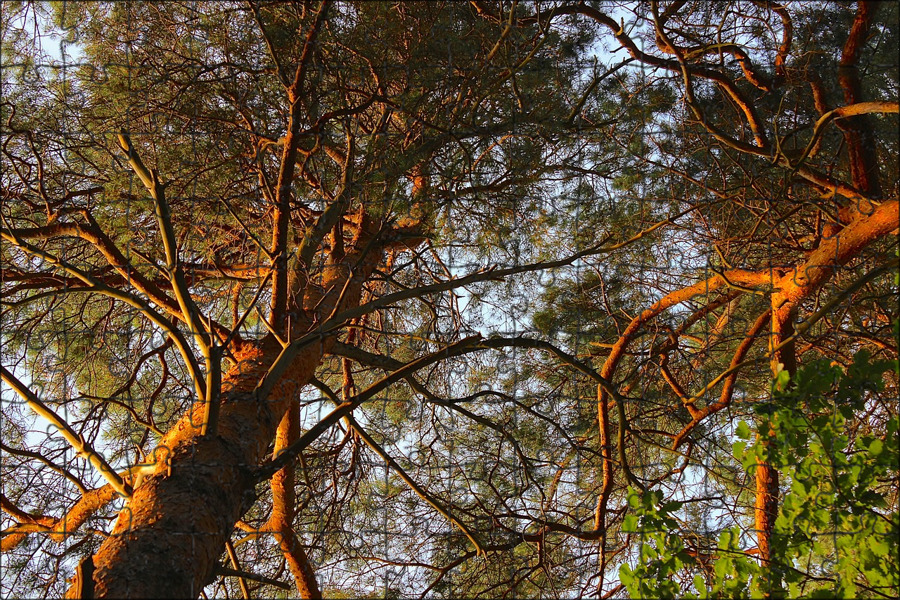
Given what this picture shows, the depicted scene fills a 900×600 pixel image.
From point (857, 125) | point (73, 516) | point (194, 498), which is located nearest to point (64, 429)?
point (194, 498)

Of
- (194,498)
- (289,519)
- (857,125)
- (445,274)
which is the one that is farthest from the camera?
(445,274)

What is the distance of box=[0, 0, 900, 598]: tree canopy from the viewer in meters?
1.36

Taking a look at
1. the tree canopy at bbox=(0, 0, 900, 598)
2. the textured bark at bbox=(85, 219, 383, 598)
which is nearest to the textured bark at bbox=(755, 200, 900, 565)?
the tree canopy at bbox=(0, 0, 900, 598)

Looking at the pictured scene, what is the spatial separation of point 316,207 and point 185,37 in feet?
2.05

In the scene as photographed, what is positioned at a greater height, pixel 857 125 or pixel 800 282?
pixel 857 125

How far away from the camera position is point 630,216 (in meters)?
2.09

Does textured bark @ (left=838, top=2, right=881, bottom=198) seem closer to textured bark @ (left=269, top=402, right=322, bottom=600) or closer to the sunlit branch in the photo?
textured bark @ (left=269, top=402, right=322, bottom=600)

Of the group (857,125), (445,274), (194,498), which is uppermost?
(445,274)

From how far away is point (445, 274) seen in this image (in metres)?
2.44

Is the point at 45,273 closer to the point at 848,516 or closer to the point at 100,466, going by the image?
the point at 100,466

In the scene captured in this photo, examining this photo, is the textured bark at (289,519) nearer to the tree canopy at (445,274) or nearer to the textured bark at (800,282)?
the tree canopy at (445,274)

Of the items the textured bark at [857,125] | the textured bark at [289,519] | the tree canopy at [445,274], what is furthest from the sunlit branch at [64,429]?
the textured bark at [857,125]

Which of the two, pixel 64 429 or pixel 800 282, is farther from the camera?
pixel 800 282

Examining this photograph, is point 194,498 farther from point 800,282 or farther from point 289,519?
point 800,282
